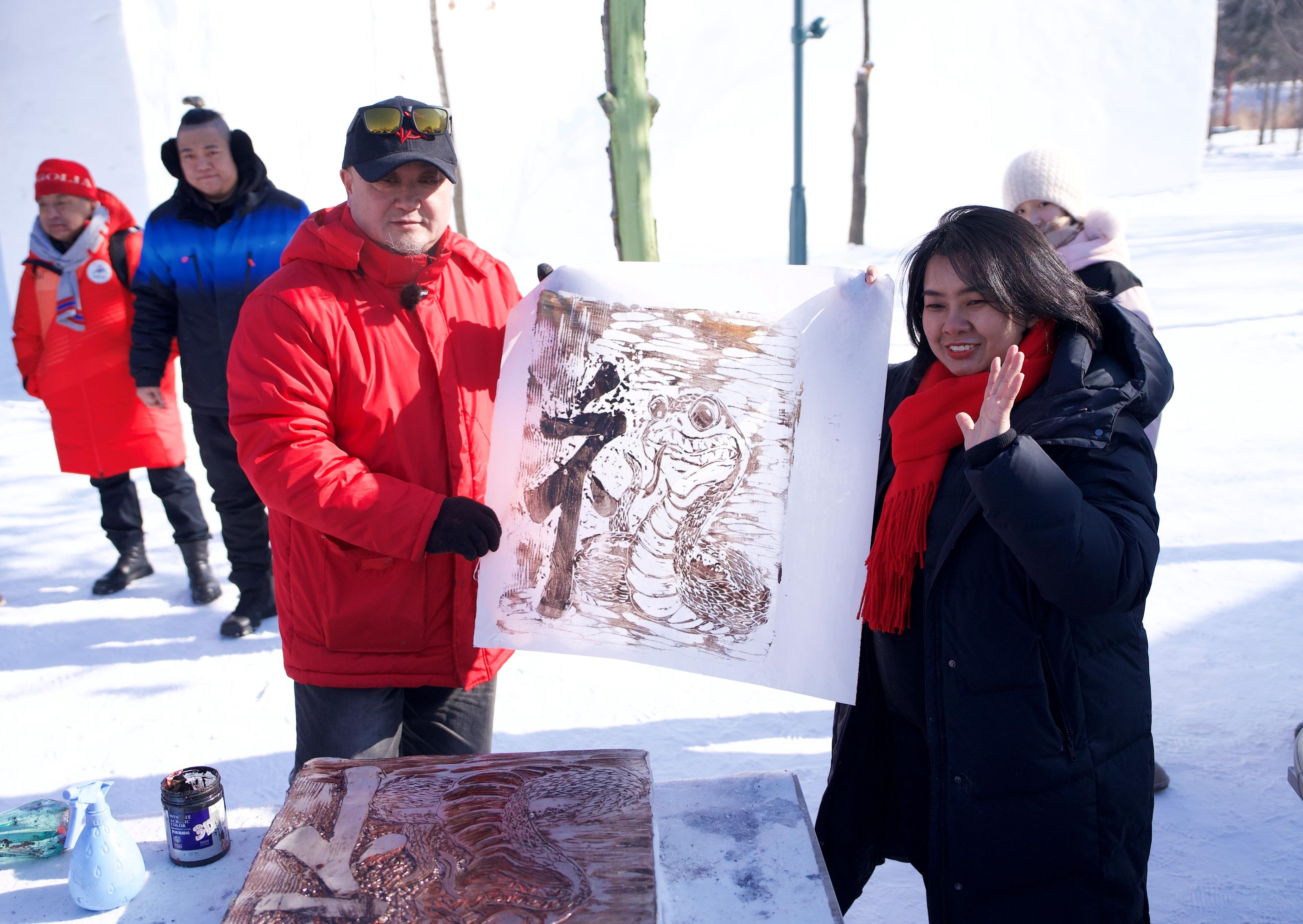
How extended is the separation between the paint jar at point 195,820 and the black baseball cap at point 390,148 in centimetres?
118

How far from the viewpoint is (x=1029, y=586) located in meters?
1.45

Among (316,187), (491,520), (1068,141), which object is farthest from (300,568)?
(1068,141)

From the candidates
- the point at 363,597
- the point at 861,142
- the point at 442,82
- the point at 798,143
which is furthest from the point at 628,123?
the point at 861,142

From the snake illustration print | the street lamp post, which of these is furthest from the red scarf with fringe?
the street lamp post

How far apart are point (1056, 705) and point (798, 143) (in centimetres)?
932

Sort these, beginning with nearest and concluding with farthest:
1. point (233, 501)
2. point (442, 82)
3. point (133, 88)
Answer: point (233, 501)
point (133, 88)
point (442, 82)

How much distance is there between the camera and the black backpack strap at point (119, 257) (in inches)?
153

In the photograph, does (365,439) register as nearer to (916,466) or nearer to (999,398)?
(916,466)

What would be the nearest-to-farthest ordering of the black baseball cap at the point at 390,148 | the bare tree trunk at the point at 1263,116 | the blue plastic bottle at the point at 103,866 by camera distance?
the blue plastic bottle at the point at 103,866
the black baseball cap at the point at 390,148
the bare tree trunk at the point at 1263,116

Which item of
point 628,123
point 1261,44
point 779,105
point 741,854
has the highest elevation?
point 1261,44

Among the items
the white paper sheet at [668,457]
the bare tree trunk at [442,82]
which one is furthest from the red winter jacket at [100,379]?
the bare tree trunk at [442,82]

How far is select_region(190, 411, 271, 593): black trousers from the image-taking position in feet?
11.8

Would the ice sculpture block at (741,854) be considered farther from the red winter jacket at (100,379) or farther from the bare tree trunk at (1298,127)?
the bare tree trunk at (1298,127)

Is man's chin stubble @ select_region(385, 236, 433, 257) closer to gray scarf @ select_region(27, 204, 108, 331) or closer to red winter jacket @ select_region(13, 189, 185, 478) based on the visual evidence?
red winter jacket @ select_region(13, 189, 185, 478)
